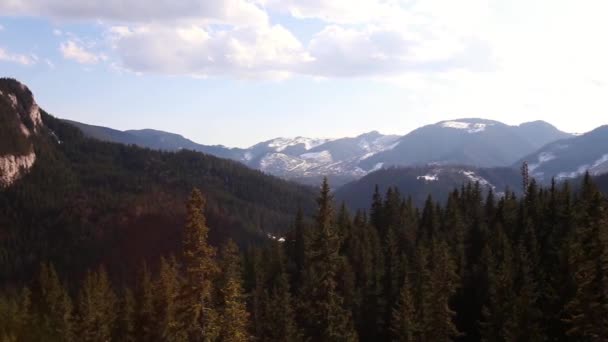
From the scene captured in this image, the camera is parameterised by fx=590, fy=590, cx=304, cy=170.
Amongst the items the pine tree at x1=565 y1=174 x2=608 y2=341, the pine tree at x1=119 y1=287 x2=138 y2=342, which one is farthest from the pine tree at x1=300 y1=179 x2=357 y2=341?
the pine tree at x1=119 y1=287 x2=138 y2=342

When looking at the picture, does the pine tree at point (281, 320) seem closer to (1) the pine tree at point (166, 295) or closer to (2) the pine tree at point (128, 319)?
(1) the pine tree at point (166, 295)

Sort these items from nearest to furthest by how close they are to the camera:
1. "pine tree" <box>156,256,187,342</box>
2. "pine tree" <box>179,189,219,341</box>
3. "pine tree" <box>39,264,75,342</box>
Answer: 1. "pine tree" <box>179,189,219,341</box>
2. "pine tree" <box>156,256,187,342</box>
3. "pine tree" <box>39,264,75,342</box>

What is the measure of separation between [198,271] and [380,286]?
45.4 m

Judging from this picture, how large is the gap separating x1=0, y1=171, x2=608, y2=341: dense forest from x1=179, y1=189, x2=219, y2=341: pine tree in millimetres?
56

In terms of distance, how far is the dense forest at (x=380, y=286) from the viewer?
1265 inches

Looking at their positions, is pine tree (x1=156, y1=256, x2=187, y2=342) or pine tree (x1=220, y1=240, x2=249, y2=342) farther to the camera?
pine tree (x1=156, y1=256, x2=187, y2=342)

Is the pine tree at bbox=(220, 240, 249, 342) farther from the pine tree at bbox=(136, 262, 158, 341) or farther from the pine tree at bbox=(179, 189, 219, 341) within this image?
the pine tree at bbox=(136, 262, 158, 341)

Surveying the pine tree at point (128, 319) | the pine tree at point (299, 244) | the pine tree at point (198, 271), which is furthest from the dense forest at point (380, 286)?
the pine tree at point (299, 244)

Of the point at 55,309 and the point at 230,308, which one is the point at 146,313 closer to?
the point at 55,309

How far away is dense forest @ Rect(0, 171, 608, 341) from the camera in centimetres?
3212

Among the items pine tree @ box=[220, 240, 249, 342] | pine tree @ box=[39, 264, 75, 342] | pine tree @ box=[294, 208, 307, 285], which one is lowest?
pine tree @ box=[39, 264, 75, 342]

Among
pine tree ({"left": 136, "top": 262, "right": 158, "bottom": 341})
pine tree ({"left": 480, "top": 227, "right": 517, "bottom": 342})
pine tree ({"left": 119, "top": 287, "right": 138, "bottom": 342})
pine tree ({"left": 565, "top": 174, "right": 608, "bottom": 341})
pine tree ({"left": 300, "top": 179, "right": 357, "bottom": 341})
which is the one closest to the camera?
pine tree ({"left": 565, "top": 174, "right": 608, "bottom": 341})

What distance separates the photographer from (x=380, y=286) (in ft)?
232

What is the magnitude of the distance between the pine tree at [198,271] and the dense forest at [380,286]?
0.18 ft
